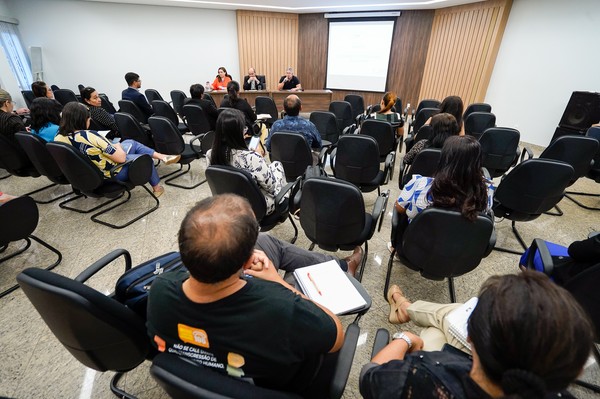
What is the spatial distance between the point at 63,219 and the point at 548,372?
12.1 ft

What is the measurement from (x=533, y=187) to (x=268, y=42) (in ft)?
27.3

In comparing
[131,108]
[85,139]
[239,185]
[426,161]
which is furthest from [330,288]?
[131,108]

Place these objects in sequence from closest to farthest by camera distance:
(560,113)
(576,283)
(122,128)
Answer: (576,283) < (122,128) < (560,113)

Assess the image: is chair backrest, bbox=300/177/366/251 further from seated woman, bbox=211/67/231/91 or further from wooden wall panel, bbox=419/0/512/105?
A: wooden wall panel, bbox=419/0/512/105

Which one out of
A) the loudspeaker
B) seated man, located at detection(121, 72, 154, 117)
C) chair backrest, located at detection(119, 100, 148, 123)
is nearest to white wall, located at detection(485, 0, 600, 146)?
the loudspeaker

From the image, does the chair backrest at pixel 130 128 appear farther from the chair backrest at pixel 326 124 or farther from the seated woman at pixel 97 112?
the chair backrest at pixel 326 124

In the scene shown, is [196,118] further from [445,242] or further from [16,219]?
[445,242]

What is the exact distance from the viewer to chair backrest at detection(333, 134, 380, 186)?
99.7 inches

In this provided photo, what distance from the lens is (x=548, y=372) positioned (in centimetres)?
51

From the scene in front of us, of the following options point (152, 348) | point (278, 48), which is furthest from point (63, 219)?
point (278, 48)

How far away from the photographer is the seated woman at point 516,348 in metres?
0.50

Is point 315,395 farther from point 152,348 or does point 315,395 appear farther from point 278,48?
point 278,48

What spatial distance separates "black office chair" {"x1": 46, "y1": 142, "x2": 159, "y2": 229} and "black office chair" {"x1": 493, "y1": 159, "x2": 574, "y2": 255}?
10.7ft

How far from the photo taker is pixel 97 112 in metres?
3.37
